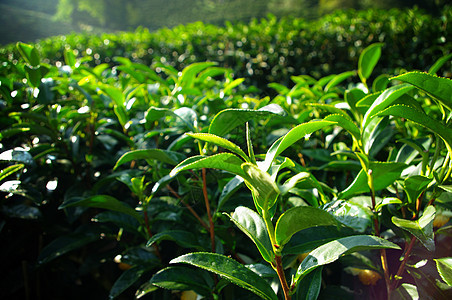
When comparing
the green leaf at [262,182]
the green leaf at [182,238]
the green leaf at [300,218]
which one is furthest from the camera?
the green leaf at [182,238]

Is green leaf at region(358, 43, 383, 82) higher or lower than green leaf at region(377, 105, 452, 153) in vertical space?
higher

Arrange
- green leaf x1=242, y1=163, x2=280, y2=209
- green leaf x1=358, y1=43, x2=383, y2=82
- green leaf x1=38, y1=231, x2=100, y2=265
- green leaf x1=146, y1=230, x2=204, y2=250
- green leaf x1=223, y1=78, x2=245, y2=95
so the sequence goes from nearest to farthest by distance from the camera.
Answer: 1. green leaf x1=242, y1=163, x2=280, y2=209
2. green leaf x1=146, y1=230, x2=204, y2=250
3. green leaf x1=38, y1=231, x2=100, y2=265
4. green leaf x1=358, y1=43, x2=383, y2=82
5. green leaf x1=223, y1=78, x2=245, y2=95

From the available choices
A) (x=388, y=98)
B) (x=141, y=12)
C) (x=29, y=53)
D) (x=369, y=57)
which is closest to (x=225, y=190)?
(x=388, y=98)

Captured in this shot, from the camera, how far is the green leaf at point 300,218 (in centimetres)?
71

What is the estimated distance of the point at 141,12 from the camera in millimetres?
42219

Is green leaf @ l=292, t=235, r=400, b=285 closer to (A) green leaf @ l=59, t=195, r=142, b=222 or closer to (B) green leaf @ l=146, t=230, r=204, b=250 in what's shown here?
(B) green leaf @ l=146, t=230, r=204, b=250

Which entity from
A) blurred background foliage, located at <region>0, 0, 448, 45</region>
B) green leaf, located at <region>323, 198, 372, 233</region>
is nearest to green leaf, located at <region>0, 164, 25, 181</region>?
green leaf, located at <region>323, 198, 372, 233</region>

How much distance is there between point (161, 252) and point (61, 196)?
573mm

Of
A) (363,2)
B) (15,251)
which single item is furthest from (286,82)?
(363,2)

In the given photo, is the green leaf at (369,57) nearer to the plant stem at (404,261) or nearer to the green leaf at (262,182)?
the plant stem at (404,261)

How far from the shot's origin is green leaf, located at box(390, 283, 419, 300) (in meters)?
0.94

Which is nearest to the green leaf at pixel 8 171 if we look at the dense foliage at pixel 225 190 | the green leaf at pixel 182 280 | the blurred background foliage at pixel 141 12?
the dense foliage at pixel 225 190

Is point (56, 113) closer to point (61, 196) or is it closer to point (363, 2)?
point (61, 196)

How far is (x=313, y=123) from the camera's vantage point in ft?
2.30
